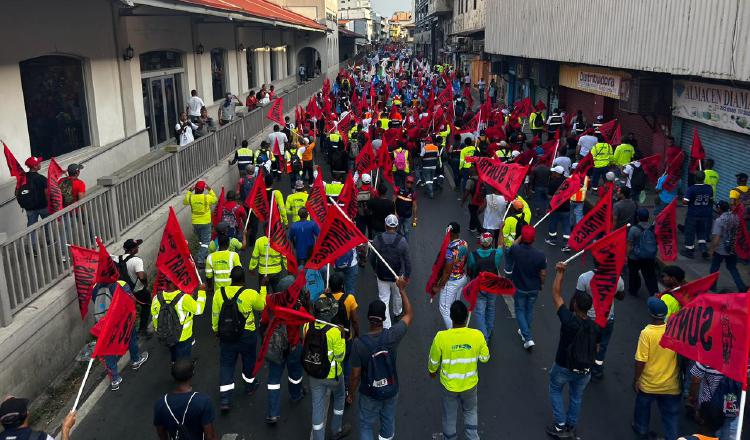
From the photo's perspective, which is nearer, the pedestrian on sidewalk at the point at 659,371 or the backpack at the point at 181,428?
the backpack at the point at 181,428

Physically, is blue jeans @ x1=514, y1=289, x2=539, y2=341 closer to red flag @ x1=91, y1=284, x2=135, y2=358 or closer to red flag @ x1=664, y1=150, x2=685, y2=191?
red flag @ x1=91, y1=284, x2=135, y2=358

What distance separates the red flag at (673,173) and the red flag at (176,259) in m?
9.21

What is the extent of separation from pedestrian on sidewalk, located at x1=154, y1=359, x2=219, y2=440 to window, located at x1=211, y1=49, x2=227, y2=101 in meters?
18.8

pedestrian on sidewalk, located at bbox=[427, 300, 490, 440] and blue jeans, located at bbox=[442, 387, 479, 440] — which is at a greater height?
pedestrian on sidewalk, located at bbox=[427, 300, 490, 440]

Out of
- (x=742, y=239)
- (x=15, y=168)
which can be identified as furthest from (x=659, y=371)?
(x=15, y=168)

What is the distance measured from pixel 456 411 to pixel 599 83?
16.3 m

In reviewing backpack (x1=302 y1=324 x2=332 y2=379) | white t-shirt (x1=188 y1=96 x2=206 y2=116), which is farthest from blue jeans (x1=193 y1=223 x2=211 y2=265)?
white t-shirt (x1=188 y1=96 x2=206 y2=116)

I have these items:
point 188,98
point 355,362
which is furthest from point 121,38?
point 355,362

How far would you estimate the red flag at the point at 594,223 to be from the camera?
8258 mm

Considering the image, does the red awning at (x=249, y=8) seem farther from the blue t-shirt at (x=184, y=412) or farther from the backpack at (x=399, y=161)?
the blue t-shirt at (x=184, y=412)

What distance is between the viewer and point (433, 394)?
6.98 m

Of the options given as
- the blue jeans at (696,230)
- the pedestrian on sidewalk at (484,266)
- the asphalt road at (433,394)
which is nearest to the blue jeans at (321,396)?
the asphalt road at (433,394)

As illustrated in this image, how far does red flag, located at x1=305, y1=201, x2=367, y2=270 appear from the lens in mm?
7195

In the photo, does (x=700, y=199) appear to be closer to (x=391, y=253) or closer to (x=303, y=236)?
(x=391, y=253)
